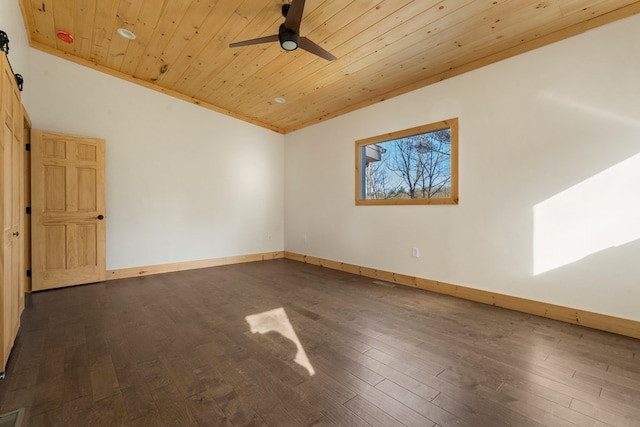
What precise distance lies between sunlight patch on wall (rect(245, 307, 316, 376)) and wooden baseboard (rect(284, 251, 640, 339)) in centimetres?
196

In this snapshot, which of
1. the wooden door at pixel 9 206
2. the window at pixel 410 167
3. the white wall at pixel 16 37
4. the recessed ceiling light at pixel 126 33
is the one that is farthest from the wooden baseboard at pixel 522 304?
the white wall at pixel 16 37

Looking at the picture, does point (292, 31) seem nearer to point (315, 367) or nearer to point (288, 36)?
point (288, 36)

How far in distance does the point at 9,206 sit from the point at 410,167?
13.8 ft

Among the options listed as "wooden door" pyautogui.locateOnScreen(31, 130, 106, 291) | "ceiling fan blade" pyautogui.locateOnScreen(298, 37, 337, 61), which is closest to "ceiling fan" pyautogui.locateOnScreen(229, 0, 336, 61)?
"ceiling fan blade" pyautogui.locateOnScreen(298, 37, 337, 61)

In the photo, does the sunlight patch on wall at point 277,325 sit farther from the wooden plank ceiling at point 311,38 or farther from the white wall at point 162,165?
the wooden plank ceiling at point 311,38

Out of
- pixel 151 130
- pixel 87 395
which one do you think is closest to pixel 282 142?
pixel 151 130

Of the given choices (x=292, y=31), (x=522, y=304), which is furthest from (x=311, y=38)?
(x=522, y=304)

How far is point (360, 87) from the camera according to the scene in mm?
4191

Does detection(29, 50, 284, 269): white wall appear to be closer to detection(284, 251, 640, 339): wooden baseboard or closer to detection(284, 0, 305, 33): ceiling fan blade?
detection(284, 251, 640, 339): wooden baseboard

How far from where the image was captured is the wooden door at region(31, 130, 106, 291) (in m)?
3.63

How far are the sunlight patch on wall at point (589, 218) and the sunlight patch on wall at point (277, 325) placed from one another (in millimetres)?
2627

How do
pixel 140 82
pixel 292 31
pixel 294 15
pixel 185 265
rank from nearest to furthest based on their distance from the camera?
pixel 294 15
pixel 292 31
pixel 140 82
pixel 185 265

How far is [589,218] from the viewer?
8.71 ft

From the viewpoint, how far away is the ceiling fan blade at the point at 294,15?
2.24 metres
